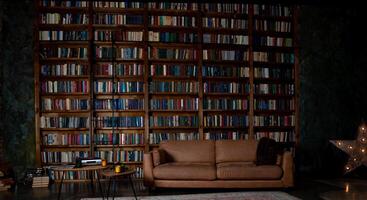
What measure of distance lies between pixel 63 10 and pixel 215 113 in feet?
11.3

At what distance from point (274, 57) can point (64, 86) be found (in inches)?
159

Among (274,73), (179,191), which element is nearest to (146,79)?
(179,191)

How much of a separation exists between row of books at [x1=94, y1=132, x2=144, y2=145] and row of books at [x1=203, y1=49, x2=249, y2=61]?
1960 mm

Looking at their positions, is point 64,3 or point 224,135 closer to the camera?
point 64,3

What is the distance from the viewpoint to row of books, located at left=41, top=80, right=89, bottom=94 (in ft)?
20.3

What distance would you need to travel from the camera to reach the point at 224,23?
6574 millimetres

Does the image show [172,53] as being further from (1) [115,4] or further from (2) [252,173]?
(2) [252,173]

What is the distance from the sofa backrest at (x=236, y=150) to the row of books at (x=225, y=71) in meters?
1.37

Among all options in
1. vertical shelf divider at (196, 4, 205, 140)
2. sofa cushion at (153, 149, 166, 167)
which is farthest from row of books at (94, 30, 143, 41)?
sofa cushion at (153, 149, 166, 167)

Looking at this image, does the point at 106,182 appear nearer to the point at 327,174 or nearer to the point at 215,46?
the point at 215,46

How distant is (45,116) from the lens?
6230 mm

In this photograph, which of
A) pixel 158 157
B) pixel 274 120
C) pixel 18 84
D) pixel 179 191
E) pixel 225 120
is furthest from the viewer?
pixel 274 120

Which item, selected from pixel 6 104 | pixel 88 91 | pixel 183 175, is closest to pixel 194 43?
pixel 88 91

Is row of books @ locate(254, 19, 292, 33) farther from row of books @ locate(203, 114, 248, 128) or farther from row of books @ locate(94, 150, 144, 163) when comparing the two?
row of books @ locate(94, 150, 144, 163)
